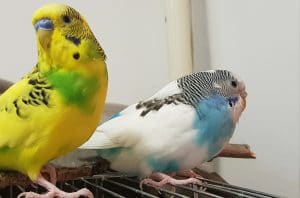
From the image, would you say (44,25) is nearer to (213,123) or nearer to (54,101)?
(54,101)

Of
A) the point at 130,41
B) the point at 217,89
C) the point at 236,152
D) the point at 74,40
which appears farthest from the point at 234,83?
the point at 130,41

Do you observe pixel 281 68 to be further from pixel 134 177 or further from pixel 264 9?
pixel 134 177

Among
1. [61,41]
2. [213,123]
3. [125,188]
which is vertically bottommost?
[125,188]

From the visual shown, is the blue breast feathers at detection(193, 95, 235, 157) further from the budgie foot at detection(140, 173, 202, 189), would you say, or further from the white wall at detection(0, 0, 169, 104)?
the white wall at detection(0, 0, 169, 104)

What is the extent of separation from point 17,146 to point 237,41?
0.62m

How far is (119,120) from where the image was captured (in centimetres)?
65

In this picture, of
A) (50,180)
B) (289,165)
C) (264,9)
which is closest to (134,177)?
(50,180)

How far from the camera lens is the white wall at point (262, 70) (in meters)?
0.90

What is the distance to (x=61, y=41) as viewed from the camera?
0.49 metres

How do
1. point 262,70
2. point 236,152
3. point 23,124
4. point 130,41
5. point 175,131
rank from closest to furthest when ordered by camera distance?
point 23,124
point 175,131
point 236,152
point 262,70
point 130,41

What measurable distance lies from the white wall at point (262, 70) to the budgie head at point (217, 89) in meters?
0.28

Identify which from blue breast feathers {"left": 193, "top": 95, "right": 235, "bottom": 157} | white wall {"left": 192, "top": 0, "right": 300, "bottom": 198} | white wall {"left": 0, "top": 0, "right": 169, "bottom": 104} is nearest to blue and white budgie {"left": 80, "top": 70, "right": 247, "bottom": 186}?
blue breast feathers {"left": 193, "top": 95, "right": 235, "bottom": 157}

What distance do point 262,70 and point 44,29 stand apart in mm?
→ 565

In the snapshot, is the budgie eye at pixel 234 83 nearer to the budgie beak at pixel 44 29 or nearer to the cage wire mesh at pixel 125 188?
the cage wire mesh at pixel 125 188
